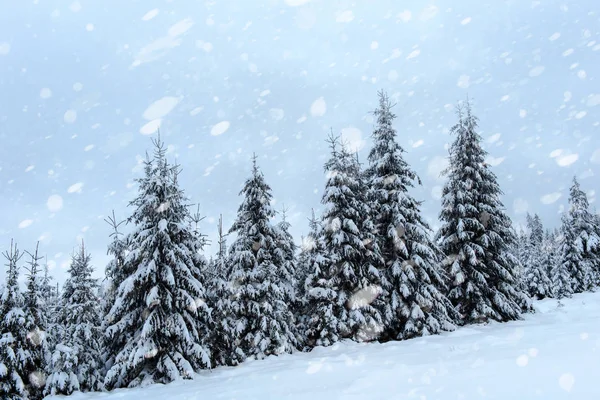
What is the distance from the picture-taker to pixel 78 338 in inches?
623

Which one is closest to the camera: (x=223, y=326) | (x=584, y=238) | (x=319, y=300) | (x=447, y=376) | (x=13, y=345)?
(x=447, y=376)

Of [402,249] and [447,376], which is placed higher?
[402,249]

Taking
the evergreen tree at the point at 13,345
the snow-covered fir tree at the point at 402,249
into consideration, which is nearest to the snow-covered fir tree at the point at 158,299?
the evergreen tree at the point at 13,345

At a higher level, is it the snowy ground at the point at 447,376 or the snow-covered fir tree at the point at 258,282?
the snow-covered fir tree at the point at 258,282

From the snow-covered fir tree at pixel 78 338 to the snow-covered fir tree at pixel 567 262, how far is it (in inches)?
1629

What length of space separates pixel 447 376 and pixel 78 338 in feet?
47.5

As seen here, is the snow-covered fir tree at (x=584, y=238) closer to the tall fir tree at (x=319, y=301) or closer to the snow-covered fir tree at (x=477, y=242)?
the snow-covered fir tree at (x=477, y=242)

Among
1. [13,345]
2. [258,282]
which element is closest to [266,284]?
[258,282]

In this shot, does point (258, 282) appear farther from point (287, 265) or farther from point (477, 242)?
point (477, 242)

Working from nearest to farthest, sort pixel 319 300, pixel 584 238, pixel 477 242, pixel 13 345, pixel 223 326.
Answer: pixel 13 345 < pixel 223 326 < pixel 319 300 < pixel 477 242 < pixel 584 238

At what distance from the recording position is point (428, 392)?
6.73 meters

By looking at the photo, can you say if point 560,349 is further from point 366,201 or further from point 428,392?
point 366,201

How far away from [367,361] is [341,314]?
7.54 metres

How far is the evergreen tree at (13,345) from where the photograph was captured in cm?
1426
